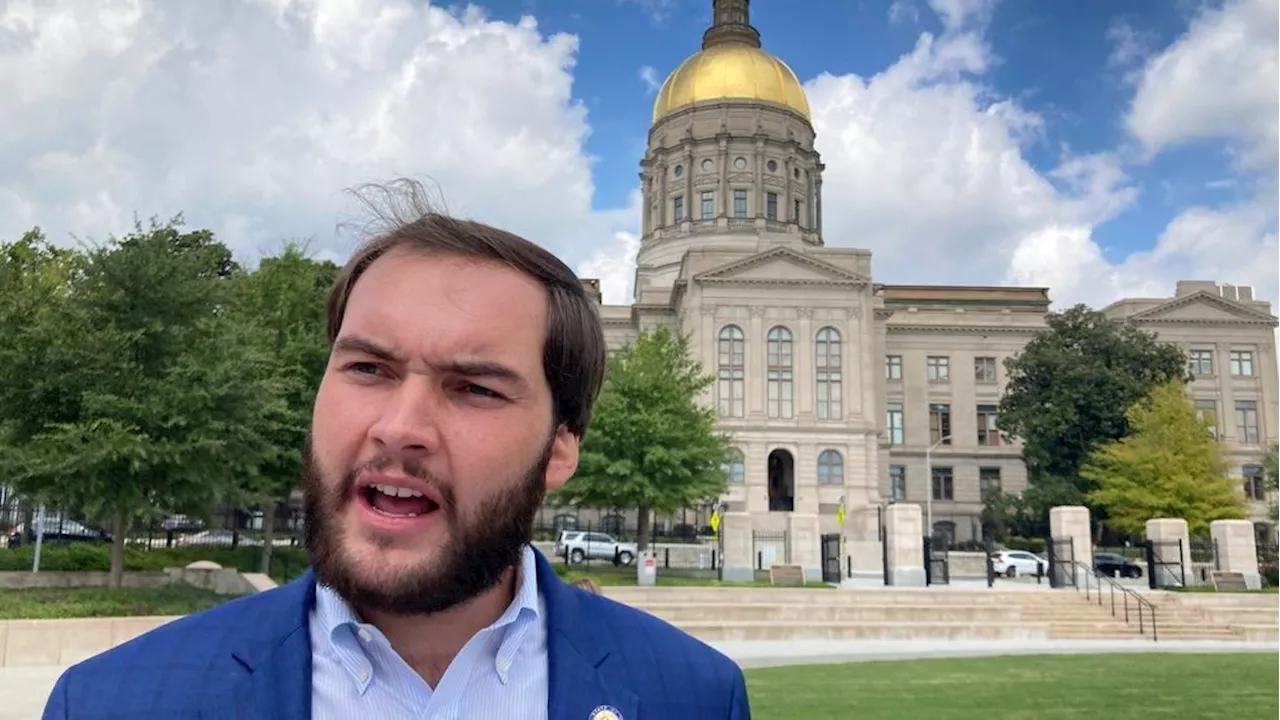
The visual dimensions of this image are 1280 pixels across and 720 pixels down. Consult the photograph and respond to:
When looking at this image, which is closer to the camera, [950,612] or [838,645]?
[838,645]

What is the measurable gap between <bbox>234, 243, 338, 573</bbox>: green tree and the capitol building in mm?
→ 27333

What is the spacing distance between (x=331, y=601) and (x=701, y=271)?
5844 cm

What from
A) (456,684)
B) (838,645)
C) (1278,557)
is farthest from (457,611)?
(1278,557)

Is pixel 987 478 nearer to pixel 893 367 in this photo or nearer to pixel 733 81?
pixel 893 367

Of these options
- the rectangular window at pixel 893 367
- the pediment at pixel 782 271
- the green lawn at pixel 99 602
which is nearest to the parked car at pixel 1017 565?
the pediment at pixel 782 271

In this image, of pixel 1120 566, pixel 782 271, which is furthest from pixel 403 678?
pixel 782 271

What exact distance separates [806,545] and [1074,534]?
8.70 meters

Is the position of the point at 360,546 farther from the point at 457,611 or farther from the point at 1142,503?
the point at 1142,503

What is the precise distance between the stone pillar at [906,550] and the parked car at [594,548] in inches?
407

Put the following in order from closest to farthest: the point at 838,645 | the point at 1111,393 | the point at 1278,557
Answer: the point at 838,645
the point at 1278,557
the point at 1111,393

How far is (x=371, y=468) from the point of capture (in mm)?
1825

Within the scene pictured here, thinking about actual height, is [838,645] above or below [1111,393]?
below

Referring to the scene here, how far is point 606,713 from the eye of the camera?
6.09ft

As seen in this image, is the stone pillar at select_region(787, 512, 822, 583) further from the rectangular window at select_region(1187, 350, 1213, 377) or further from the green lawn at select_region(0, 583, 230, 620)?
the rectangular window at select_region(1187, 350, 1213, 377)
